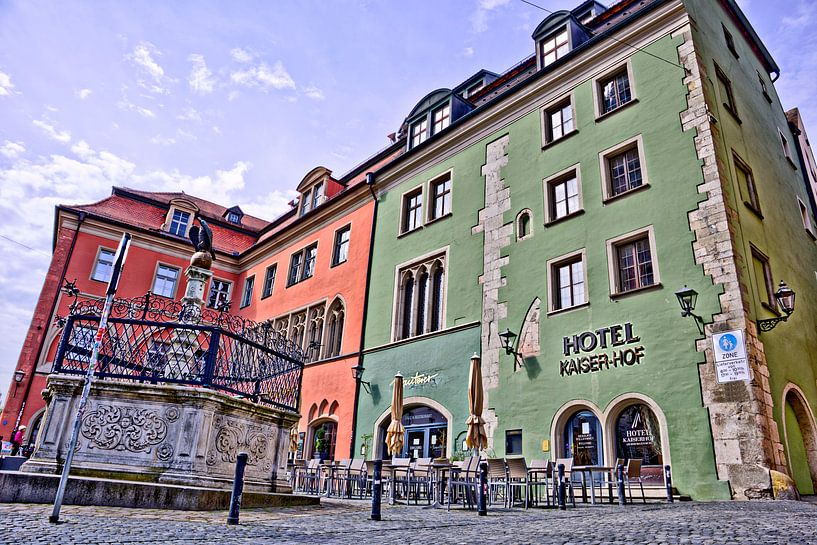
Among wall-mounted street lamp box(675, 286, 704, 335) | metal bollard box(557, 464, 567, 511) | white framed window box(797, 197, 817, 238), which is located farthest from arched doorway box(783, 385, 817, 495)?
white framed window box(797, 197, 817, 238)

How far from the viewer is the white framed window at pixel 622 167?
14.5 m

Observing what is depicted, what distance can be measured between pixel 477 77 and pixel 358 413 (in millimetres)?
14197

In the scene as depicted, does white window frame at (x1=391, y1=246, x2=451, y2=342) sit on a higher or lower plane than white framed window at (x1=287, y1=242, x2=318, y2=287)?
lower

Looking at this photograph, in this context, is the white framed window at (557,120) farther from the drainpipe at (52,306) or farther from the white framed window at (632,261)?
the drainpipe at (52,306)

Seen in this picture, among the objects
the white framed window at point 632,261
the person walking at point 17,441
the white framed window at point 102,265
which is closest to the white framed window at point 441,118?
the white framed window at point 632,261

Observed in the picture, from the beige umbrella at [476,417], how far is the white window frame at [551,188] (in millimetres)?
4935

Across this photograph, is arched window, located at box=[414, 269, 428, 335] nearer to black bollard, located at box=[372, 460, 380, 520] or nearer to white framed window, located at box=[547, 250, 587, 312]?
white framed window, located at box=[547, 250, 587, 312]

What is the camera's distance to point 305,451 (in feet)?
68.9

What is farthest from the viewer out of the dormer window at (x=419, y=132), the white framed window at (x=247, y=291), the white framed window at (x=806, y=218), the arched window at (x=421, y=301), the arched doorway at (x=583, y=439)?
the white framed window at (x=247, y=291)

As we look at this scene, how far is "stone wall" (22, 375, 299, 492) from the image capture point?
7.74 meters

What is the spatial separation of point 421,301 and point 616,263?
7597mm

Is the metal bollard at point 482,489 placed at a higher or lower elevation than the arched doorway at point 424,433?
lower

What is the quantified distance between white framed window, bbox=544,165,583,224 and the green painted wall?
3.65m

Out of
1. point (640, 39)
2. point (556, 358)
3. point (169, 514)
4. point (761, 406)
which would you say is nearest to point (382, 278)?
point (556, 358)
